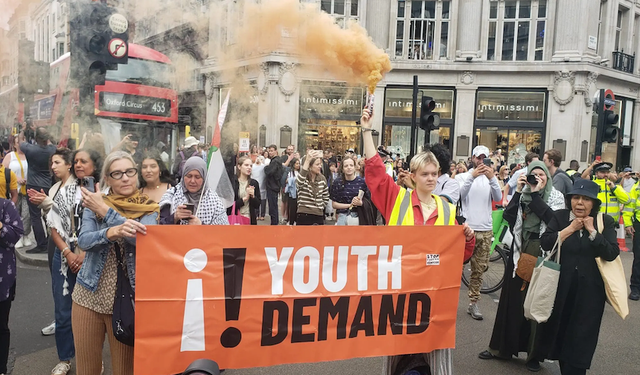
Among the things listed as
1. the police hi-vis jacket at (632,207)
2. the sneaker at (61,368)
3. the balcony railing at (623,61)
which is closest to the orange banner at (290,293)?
the sneaker at (61,368)

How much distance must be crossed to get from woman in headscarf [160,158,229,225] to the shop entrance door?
24126 mm

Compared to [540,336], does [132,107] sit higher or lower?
higher

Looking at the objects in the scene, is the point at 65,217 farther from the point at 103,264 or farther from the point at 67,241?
the point at 103,264

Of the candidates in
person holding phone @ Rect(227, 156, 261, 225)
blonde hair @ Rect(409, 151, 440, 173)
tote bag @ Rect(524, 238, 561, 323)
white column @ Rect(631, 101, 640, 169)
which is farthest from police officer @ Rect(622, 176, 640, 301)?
white column @ Rect(631, 101, 640, 169)

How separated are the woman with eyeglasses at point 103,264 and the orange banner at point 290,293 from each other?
203 mm

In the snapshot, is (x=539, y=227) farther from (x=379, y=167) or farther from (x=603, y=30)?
(x=603, y=30)

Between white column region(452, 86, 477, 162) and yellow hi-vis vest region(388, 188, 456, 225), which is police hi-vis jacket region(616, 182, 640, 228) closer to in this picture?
yellow hi-vis vest region(388, 188, 456, 225)

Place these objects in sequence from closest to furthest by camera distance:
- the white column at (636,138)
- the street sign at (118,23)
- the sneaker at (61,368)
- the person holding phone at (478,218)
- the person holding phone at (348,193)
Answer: the sneaker at (61,368), the person holding phone at (478,218), the street sign at (118,23), the person holding phone at (348,193), the white column at (636,138)

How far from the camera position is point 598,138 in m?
10.9

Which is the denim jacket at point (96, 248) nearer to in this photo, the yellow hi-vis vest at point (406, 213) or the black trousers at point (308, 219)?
the yellow hi-vis vest at point (406, 213)

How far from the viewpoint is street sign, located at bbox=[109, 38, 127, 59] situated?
698cm

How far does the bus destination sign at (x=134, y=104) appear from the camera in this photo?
442 inches

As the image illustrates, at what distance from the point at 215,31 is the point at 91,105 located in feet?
15.8

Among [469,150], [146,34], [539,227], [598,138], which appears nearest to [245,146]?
[146,34]
